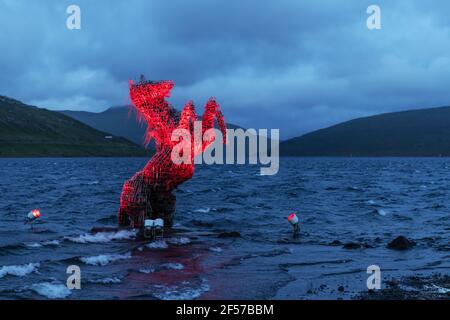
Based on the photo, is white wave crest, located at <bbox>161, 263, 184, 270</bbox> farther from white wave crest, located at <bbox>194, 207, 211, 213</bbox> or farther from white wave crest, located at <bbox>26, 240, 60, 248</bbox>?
white wave crest, located at <bbox>194, 207, 211, 213</bbox>

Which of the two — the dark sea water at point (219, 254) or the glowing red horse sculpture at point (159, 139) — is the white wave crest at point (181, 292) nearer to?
the dark sea water at point (219, 254)

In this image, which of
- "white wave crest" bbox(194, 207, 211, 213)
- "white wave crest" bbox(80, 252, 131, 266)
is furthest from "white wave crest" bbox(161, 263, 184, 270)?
"white wave crest" bbox(194, 207, 211, 213)

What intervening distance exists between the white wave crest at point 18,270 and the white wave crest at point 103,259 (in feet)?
5.23

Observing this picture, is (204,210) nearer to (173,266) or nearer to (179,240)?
(179,240)

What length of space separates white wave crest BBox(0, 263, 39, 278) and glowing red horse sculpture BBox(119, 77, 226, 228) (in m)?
6.18

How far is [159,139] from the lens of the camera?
71.3 feet

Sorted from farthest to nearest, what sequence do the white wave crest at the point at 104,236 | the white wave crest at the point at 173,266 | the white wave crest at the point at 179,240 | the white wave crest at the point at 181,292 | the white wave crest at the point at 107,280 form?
the white wave crest at the point at 104,236, the white wave crest at the point at 179,240, the white wave crest at the point at 173,266, the white wave crest at the point at 107,280, the white wave crest at the point at 181,292

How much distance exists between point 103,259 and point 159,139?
6209 mm

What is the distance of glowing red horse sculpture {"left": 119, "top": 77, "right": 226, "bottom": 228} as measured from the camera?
2109cm

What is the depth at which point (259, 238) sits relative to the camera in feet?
75.9

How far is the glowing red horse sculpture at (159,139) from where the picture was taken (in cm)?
2109

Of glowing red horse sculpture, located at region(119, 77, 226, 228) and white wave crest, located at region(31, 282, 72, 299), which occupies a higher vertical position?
glowing red horse sculpture, located at region(119, 77, 226, 228)

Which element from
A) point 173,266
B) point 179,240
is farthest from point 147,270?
point 179,240

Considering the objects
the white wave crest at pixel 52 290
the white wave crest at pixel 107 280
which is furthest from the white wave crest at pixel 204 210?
the white wave crest at pixel 52 290
